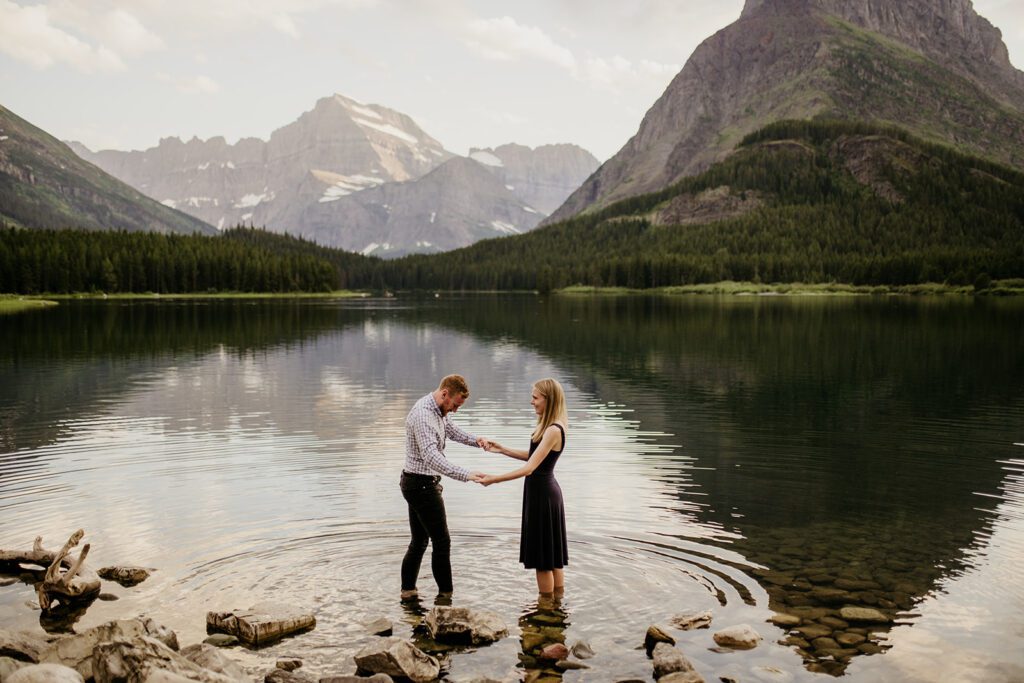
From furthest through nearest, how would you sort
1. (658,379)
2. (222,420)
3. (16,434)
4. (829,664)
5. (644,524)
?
(658,379) < (222,420) < (16,434) < (644,524) < (829,664)

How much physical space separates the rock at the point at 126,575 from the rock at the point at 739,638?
11856 millimetres

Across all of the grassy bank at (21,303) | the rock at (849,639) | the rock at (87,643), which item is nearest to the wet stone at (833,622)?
the rock at (849,639)

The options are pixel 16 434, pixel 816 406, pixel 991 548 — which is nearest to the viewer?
pixel 991 548

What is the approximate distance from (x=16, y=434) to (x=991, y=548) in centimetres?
3593

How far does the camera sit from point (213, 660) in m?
13.4

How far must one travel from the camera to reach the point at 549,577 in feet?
57.5

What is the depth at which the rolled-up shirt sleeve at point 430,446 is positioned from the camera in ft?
55.3

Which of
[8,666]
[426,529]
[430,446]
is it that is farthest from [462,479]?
[8,666]

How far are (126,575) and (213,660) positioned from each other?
20.2 feet

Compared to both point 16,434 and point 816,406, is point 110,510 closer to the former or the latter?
point 16,434

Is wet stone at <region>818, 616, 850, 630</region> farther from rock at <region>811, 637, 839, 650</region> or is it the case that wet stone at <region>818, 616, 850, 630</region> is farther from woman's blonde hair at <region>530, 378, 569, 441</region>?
woman's blonde hair at <region>530, 378, 569, 441</region>

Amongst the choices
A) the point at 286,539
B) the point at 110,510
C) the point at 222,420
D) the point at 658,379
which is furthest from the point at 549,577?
the point at 658,379

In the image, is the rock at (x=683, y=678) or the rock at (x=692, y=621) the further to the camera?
the rock at (x=692, y=621)

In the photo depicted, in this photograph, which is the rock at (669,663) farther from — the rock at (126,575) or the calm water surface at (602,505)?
the rock at (126,575)
